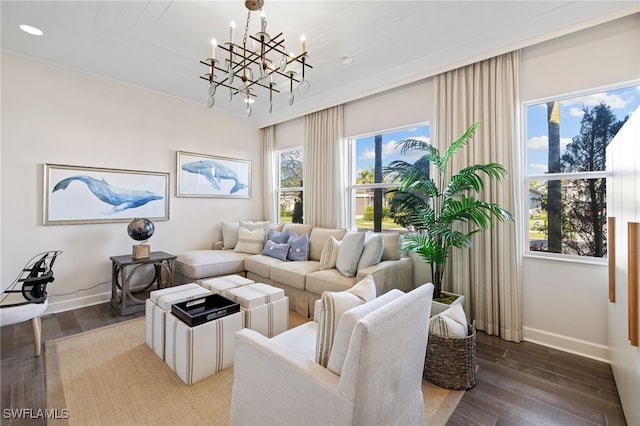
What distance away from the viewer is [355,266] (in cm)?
306

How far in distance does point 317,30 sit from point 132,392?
3.23 meters

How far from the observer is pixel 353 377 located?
1046 millimetres

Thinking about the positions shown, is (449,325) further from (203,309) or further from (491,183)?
(203,309)

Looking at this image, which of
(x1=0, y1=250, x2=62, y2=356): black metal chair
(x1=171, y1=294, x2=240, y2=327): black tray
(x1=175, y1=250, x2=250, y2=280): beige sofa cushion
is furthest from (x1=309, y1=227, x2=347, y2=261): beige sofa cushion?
(x1=0, y1=250, x2=62, y2=356): black metal chair

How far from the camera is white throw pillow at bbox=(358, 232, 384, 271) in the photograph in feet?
9.97

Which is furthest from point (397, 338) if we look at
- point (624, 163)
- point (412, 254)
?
point (412, 254)

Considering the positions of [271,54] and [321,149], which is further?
[321,149]

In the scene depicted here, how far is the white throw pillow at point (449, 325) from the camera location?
80.5 inches

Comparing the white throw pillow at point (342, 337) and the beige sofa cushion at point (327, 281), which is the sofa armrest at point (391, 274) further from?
the white throw pillow at point (342, 337)

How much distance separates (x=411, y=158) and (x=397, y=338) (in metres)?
2.80

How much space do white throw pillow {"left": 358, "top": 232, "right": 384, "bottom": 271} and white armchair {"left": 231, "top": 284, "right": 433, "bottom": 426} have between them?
1.55 meters

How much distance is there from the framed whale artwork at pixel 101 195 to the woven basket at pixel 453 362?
395 centimetres

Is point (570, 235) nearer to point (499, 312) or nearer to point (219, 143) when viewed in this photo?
point (499, 312)

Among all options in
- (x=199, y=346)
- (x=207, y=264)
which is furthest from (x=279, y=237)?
(x=199, y=346)
